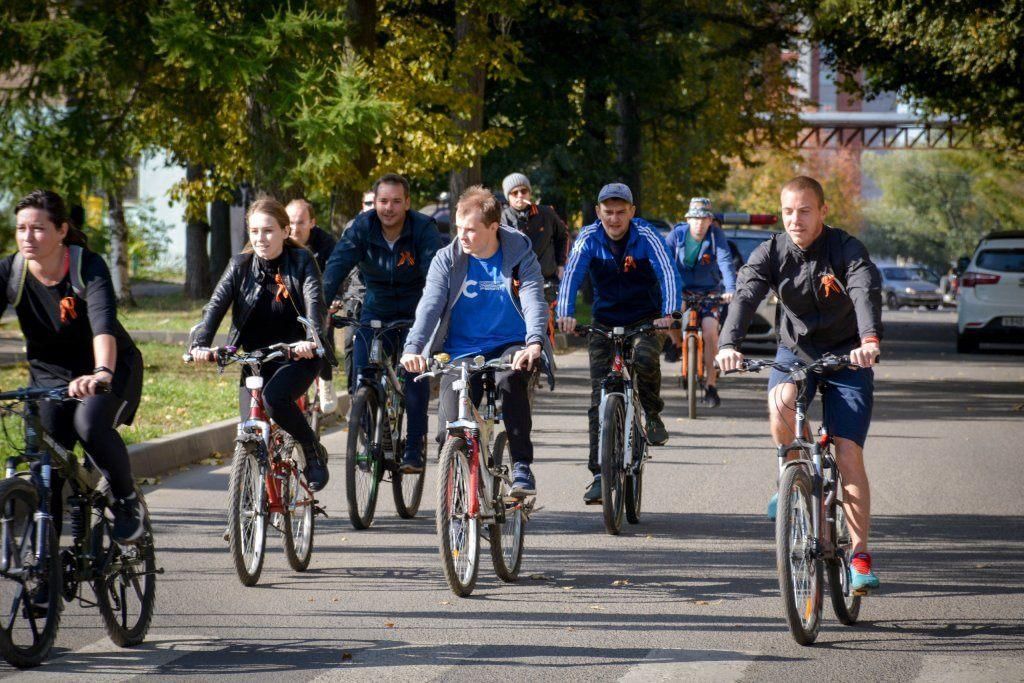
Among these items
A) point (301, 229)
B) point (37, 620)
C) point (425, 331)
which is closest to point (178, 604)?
point (37, 620)

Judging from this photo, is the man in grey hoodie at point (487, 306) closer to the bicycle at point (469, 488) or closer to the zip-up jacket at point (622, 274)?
the bicycle at point (469, 488)

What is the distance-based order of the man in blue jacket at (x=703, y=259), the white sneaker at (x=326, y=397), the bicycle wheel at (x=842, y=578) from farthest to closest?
1. the man in blue jacket at (x=703, y=259)
2. the white sneaker at (x=326, y=397)
3. the bicycle wheel at (x=842, y=578)

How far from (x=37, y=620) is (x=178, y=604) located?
1.22 meters

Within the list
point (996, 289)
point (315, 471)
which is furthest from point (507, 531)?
point (996, 289)

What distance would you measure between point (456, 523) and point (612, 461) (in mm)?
1786

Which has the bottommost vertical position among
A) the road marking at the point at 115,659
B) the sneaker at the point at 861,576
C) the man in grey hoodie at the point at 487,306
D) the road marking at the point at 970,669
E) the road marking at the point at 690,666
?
the road marking at the point at 970,669

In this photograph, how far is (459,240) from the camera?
24.3ft

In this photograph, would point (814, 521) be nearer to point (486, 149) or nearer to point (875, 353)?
point (875, 353)

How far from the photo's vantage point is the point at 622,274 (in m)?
9.51

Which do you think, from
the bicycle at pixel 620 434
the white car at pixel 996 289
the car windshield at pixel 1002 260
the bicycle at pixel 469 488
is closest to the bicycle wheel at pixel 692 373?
the bicycle at pixel 620 434

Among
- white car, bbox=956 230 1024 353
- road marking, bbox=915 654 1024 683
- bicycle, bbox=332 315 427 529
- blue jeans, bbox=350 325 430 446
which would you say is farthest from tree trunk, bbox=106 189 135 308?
road marking, bbox=915 654 1024 683

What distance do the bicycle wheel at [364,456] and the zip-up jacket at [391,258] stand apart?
74 centimetres

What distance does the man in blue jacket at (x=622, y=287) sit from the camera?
30.1 ft

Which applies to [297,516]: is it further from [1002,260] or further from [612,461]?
[1002,260]
